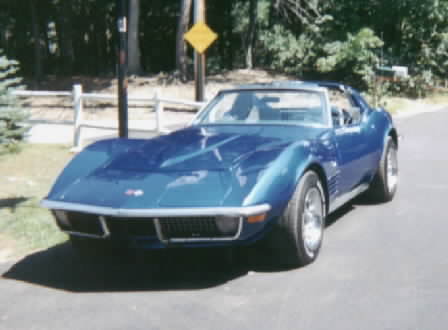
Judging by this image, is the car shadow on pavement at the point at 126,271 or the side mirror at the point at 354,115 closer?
the car shadow on pavement at the point at 126,271

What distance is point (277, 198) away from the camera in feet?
16.0

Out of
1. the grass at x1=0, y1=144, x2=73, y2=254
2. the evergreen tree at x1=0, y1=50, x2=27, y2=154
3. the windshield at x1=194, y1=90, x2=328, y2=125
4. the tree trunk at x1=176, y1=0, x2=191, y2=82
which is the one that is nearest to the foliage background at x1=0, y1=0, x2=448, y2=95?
the tree trunk at x1=176, y1=0, x2=191, y2=82

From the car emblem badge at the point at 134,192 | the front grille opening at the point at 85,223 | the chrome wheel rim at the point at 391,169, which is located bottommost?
the chrome wheel rim at the point at 391,169

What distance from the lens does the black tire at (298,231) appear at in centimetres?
500

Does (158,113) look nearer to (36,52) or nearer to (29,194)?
(29,194)

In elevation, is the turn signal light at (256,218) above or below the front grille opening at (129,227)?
above

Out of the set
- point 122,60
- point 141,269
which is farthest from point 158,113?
point 141,269

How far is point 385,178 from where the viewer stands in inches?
294

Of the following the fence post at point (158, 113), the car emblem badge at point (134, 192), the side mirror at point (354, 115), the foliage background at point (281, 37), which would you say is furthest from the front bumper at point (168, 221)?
the foliage background at point (281, 37)

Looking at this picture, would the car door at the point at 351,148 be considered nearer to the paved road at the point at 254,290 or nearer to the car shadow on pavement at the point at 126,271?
the paved road at the point at 254,290

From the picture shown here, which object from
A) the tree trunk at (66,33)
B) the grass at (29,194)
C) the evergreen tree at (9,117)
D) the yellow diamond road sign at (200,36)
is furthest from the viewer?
the tree trunk at (66,33)

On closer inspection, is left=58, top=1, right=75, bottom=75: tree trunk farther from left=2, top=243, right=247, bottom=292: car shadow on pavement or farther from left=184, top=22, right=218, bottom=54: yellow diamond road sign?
left=2, top=243, right=247, bottom=292: car shadow on pavement

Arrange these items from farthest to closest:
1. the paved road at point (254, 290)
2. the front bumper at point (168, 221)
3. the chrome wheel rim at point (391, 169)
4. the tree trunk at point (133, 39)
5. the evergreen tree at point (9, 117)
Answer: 1. the tree trunk at point (133, 39)
2. the evergreen tree at point (9, 117)
3. the chrome wheel rim at point (391, 169)
4. the front bumper at point (168, 221)
5. the paved road at point (254, 290)

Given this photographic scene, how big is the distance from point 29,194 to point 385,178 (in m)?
4.40
